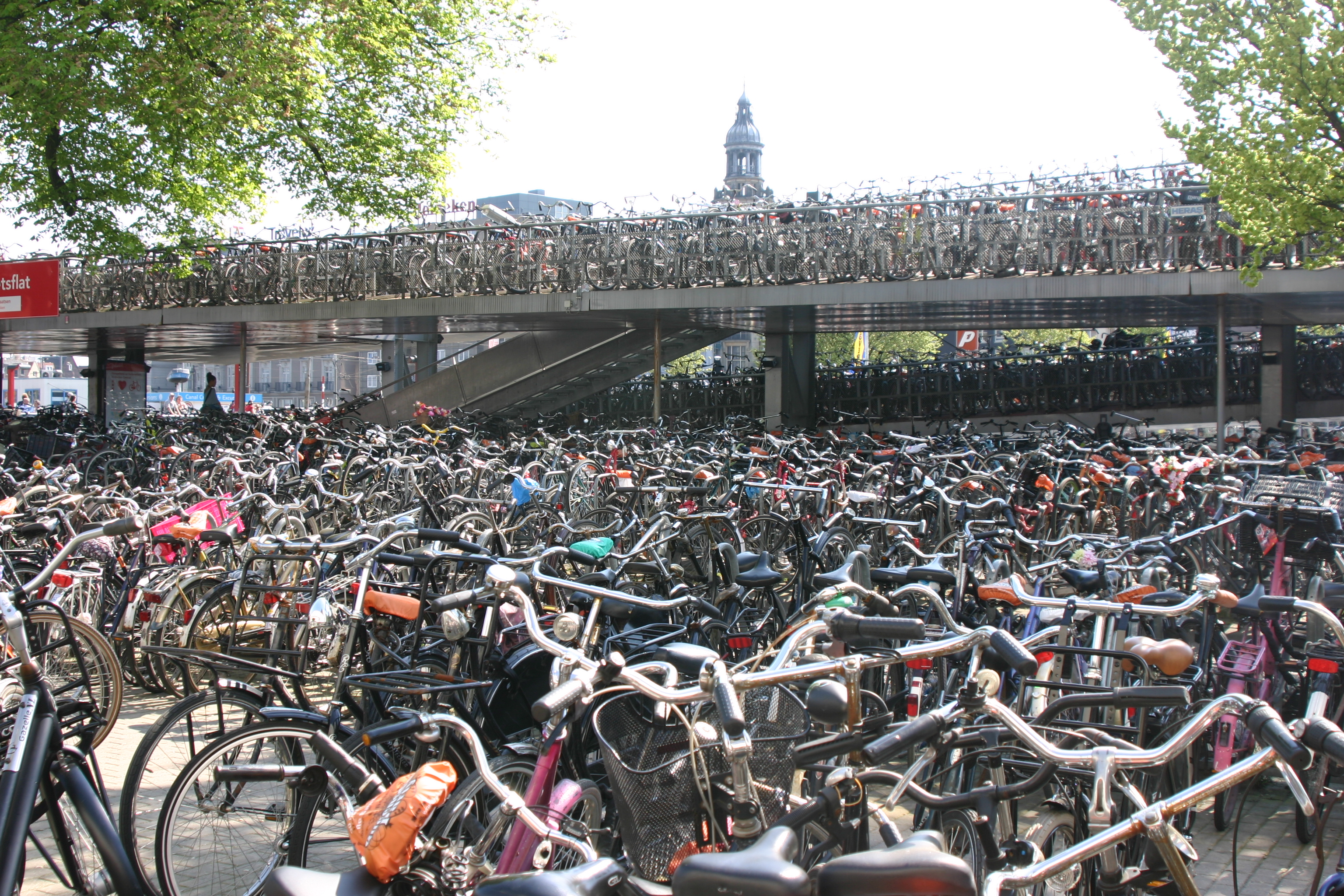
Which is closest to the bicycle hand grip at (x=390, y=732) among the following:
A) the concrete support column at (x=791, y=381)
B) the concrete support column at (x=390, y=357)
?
the concrete support column at (x=791, y=381)

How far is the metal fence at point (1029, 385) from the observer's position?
2075 centimetres

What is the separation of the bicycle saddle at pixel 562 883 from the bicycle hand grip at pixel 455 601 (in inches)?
73.9

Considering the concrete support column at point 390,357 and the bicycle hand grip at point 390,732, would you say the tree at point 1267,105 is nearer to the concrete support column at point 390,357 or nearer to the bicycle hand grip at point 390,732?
the bicycle hand grip at point 390,732

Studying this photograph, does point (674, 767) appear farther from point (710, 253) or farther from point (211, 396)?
point (211, 396)

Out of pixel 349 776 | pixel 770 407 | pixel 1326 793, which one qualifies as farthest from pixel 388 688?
pixel 770 407

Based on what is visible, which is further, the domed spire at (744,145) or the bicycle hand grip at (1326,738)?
the domed spire at (744,145)

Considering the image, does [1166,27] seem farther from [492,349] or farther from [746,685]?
[492,349]

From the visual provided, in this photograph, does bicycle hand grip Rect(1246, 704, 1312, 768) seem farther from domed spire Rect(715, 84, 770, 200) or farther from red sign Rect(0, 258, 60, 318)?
domed spire Rect(715, 84, 770, 200)

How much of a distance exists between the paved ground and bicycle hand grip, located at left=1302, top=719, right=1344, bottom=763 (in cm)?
198

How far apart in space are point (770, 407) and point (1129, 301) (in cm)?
627

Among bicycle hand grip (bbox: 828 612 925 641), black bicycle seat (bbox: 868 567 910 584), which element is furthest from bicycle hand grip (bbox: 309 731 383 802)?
black bicycle seat (bbox: 868 567 910 584)

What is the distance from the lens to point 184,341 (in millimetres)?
26891

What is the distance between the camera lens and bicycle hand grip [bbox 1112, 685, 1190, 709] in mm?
2273

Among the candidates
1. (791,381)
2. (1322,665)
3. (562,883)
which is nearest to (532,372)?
(791,381)
